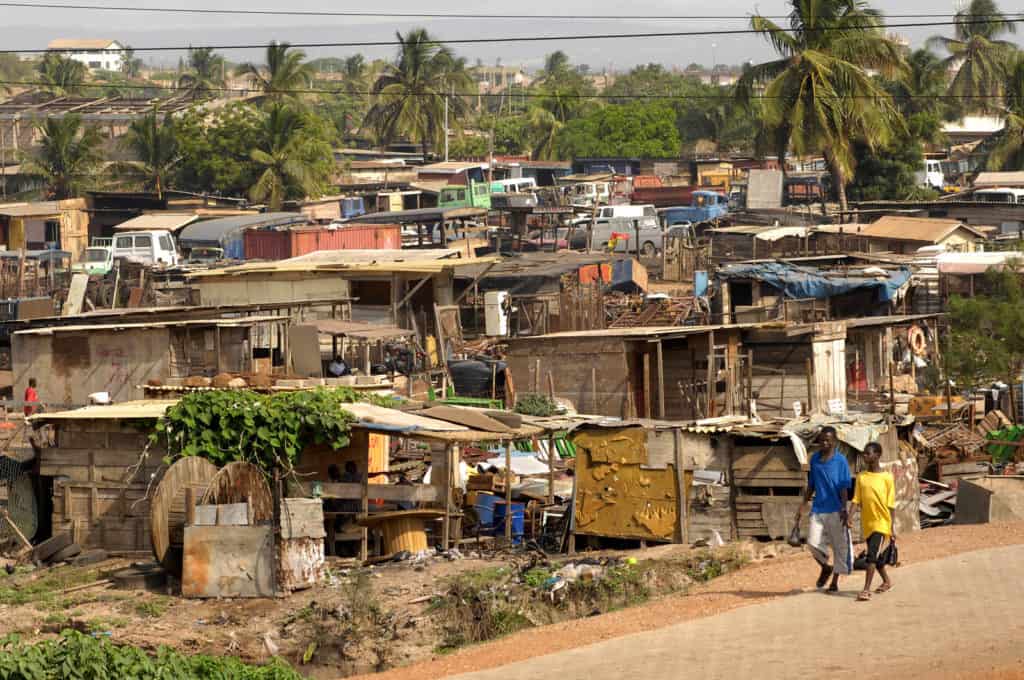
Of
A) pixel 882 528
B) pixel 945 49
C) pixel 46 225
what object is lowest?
pixel 882 528

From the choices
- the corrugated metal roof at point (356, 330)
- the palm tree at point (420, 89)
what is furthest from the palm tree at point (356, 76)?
the corrugated metal roof at point (356, 330)

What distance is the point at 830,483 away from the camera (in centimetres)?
1318

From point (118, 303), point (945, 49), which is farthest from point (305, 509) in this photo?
point (945, 49)

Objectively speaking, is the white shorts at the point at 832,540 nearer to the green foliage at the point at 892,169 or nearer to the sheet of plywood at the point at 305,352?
the sheet of plywood at the point at 305,352

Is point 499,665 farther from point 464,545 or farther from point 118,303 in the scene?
point 118,303

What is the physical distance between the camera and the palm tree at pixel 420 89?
260ft

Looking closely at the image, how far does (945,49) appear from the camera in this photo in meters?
80.0

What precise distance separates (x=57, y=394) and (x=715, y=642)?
16763mm

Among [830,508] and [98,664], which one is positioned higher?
[830,508]

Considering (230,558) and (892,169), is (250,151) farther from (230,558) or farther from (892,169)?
(230,558)

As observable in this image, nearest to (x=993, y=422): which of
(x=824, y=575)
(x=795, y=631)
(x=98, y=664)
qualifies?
(x=824, y=575)

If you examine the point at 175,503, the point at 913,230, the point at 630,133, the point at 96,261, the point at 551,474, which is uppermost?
the point at 630,133

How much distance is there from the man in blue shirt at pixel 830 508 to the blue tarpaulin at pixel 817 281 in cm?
1977

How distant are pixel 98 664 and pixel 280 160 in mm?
50834
